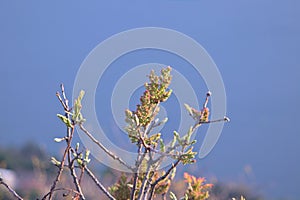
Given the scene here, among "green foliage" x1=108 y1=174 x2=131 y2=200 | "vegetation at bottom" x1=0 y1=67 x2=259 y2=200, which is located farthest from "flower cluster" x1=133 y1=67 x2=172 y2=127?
"green foliage" x1=108 y1=174 x2=131 y2=200

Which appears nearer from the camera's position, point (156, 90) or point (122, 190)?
point (156, 90)

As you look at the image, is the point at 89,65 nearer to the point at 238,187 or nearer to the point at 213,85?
the point at 213,85

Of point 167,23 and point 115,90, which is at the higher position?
point 167,23

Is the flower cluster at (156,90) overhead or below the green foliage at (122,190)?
overhead

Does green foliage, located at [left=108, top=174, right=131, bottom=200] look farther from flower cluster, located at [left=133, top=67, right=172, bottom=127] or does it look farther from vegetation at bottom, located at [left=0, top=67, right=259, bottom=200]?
flower cluster, located at [left=133, top=67, right=172, bottom=127]

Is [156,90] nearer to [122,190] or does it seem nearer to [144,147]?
[144,147]

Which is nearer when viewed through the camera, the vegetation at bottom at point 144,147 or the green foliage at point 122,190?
the vegetation at bottom at point 144,147

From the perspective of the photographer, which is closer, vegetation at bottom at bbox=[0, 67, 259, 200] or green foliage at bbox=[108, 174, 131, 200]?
A: vegetation at bottom at bbox=[0, 67, 259, 200]

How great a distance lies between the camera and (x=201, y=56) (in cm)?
100

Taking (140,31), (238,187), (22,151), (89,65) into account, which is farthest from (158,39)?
(22,151)

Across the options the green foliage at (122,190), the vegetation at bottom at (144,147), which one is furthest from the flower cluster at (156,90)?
the green foliage at (122,190)

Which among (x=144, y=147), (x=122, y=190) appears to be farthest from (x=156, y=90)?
(x=122, y=190)

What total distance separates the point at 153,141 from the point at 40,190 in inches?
174

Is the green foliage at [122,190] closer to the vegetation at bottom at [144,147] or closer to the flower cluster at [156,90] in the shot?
the vegetation at bottom at [144,147]
